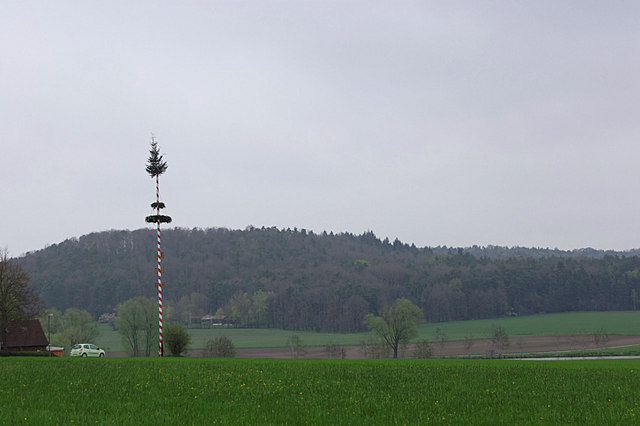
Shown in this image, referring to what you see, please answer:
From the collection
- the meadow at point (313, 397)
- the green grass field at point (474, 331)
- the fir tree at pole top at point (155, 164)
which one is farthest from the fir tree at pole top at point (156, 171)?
the green grass field at point (474, 331)

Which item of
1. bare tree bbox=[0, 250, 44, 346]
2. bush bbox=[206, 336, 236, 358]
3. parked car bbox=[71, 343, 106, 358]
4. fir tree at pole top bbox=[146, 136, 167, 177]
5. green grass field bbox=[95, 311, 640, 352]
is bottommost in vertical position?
green grass field bbox=[95, 311, 640, 352]

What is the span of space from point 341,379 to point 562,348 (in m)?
125

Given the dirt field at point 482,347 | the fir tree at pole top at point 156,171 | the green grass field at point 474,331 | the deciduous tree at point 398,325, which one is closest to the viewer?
the fir tree at pole top at point 156,171

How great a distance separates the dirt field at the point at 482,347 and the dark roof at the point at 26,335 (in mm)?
54470

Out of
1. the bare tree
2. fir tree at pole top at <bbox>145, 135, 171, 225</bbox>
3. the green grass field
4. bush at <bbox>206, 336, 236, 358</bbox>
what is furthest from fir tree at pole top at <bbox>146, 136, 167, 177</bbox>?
the green grass field

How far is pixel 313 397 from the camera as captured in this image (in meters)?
19.3

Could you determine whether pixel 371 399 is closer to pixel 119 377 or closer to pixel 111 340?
pixel 119 377

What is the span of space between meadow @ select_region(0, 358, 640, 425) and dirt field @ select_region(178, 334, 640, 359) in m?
105

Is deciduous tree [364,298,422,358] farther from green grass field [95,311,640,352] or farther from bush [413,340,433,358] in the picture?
green grass field [95,311,640,352]

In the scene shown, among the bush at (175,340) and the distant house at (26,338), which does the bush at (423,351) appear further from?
the bush at (175,340)

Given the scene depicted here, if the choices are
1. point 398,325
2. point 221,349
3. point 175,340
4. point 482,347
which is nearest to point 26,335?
point 175,340

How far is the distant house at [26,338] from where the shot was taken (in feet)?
243

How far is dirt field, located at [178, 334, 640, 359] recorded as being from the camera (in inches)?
5320

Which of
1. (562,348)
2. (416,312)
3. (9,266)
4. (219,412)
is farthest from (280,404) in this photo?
(562,348)
